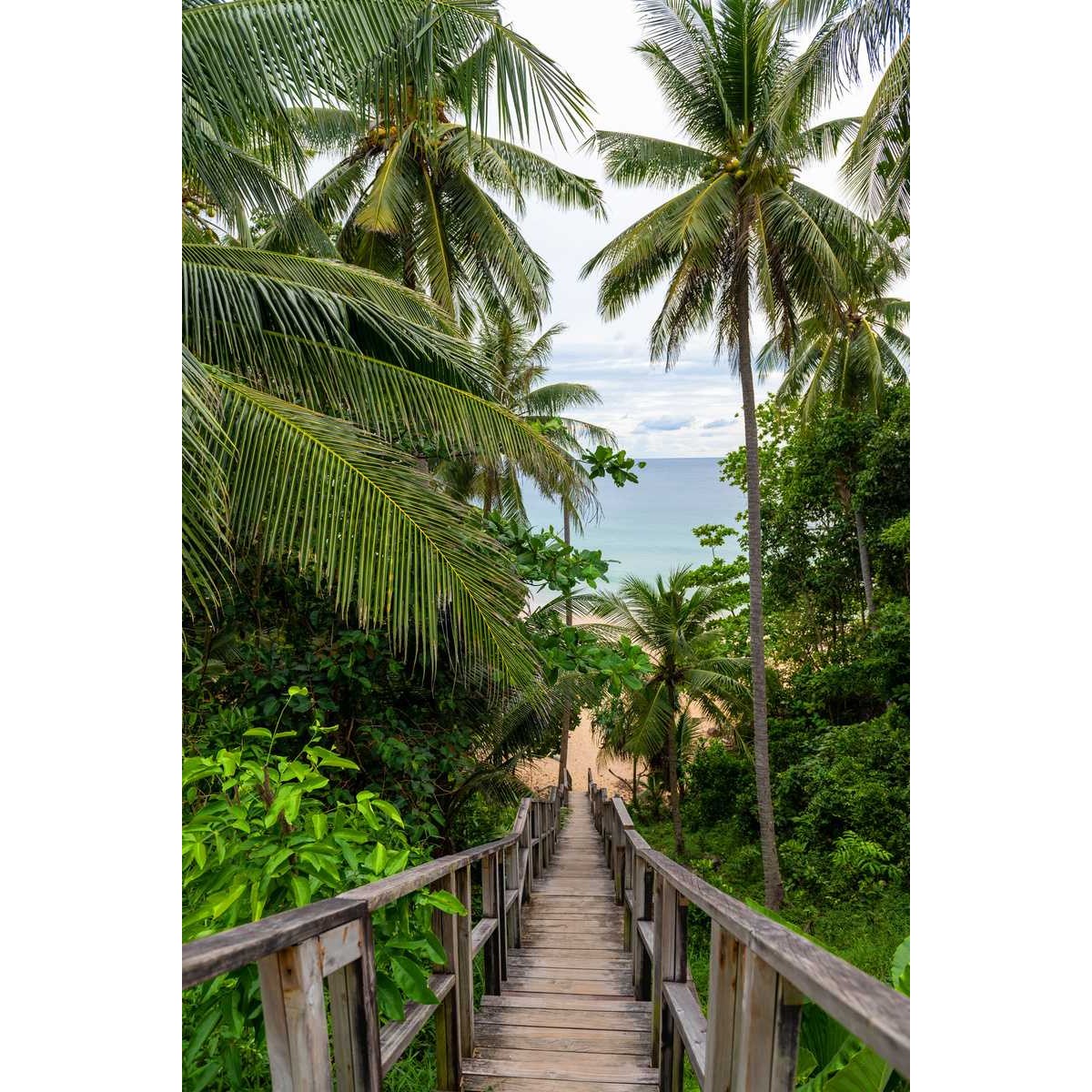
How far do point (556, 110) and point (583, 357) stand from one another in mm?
75477

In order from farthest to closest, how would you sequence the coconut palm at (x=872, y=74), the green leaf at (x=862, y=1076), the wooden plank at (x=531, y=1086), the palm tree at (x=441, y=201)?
the palm tree at (x=441, y=201), the coconut palm at (x=872, y=74), the wooden plank at (x=531, y=1086), the green leaf at (x=862, y=1076)

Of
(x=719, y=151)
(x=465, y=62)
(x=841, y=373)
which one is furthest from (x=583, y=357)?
(x=465, y=62)

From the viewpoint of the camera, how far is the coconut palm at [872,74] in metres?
7.71

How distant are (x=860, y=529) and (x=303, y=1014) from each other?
47.7 ft

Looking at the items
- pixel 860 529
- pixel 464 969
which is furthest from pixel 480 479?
pixel 464 969

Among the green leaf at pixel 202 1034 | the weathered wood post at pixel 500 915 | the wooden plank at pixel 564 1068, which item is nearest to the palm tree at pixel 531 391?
the weathered wood post at pixel 500 915

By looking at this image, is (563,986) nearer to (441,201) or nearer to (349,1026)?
(349,1026)

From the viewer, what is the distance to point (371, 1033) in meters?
1.55

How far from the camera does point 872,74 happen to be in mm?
8328

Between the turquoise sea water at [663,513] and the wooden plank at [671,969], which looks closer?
the wooden plank at [671,969]

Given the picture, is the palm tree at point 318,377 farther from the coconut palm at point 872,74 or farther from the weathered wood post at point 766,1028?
the coconut palm at point 872,74
